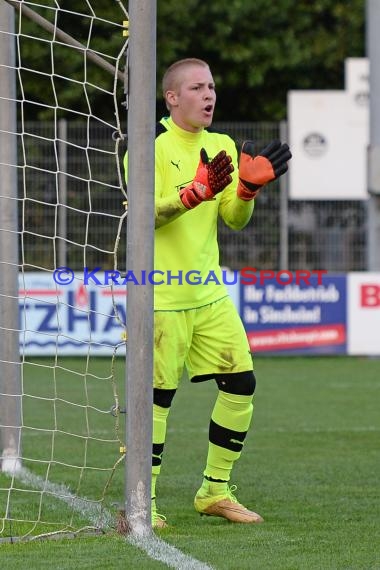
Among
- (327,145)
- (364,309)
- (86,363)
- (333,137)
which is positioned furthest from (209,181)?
(333,137)

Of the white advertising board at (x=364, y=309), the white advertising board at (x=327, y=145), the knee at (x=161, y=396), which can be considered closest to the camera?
the knee at (x=161, y=396)

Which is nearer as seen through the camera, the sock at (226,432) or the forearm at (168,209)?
the forearm at (168,209)

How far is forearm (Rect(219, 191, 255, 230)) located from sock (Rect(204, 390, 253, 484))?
2.58 feet

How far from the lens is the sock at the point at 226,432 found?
20.2 feet

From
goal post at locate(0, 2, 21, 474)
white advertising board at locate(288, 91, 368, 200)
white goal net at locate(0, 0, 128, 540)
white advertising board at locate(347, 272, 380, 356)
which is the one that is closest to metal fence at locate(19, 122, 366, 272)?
white goal net at locate(0, 0, 128, 540)

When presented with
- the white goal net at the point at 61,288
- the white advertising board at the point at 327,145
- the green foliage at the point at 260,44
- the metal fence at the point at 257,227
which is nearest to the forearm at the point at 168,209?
the white goal net at the point at 61,288

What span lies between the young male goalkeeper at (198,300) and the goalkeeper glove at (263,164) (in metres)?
0.03

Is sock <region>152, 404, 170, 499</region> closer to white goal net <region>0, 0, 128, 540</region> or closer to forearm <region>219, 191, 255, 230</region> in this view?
white goal net <region>0, 0, 128, 540</region>

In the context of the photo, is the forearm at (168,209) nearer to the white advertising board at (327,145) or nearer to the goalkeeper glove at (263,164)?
the goalkeeper glove at (263,164)

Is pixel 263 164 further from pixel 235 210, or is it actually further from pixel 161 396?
pixel 161 396

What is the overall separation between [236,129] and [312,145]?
2272mm

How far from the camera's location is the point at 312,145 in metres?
19.8

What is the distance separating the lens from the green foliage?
79.7 ft

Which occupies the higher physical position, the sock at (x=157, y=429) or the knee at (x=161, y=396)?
the knee at (x=161, y=396)
